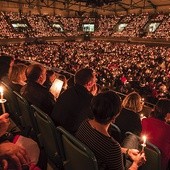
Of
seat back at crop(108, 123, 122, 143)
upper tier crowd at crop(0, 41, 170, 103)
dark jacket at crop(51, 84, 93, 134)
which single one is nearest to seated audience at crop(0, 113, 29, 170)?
dark jacket at crop(51, 84, 93, 134)

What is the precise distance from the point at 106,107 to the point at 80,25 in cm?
3974

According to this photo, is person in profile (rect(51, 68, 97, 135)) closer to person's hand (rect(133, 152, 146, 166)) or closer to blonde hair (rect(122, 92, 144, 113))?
person's hand (rect(133, 152, 146, 166))

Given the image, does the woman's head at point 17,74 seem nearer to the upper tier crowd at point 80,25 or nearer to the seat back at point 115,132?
the seat back at point 115,132

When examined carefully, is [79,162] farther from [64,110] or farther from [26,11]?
[26,11]

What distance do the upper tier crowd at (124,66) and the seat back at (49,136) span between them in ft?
20.1

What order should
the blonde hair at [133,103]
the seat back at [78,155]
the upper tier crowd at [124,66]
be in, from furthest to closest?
the upper tier crowd at [124,66] < the blonde hair at [133,103] < the seat back at [78,155]

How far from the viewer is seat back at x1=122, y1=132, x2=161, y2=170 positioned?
2.66 meters

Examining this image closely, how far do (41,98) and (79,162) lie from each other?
5.53 feet

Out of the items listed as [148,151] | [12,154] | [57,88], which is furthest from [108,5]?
[12,154]

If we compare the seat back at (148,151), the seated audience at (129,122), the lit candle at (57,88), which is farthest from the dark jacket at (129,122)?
the lit candle at (57,88)

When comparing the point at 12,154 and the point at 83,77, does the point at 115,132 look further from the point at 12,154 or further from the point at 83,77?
the point at 12,154

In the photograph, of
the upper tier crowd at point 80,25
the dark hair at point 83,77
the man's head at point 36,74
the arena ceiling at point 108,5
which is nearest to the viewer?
the dark hair at point 83,77

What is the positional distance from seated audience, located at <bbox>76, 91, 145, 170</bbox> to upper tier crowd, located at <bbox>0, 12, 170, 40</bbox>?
28272 mm

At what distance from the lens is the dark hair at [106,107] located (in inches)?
97.5
